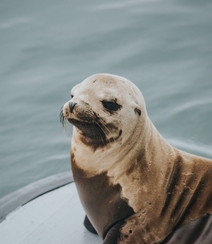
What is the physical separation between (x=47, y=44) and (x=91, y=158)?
585 cm

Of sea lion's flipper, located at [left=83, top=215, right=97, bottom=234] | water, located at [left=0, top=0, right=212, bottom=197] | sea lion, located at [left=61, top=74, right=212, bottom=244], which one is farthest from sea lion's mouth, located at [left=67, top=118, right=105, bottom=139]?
water, located at [left=0, top=0, right=212, bottom=197]

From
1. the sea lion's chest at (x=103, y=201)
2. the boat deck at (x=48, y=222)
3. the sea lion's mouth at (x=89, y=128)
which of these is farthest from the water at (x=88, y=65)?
the sea lion's mouth at (x=89, y=128)

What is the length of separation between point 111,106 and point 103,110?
59 millimetres

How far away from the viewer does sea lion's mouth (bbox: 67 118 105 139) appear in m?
4.25

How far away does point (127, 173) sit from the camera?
14.3 ft

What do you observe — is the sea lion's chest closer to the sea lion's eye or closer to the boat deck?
the sea lion's eye

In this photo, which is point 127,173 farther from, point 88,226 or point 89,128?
point 88,226

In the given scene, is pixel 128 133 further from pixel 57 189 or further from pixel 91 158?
pixel 57 189

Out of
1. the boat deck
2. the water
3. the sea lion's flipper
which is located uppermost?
the sea lion's flipper

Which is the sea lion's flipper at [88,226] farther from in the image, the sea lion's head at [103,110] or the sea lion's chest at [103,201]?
the sea lion's head at [103,110]

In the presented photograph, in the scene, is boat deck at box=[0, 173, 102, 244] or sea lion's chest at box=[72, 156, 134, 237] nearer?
sea lion's chest at box=[72, 156, 134, 237]

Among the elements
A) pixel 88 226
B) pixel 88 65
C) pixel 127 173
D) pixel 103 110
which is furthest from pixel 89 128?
pixel 88 65

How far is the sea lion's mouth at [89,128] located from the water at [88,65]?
2.63 m

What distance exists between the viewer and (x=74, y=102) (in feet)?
13.9
